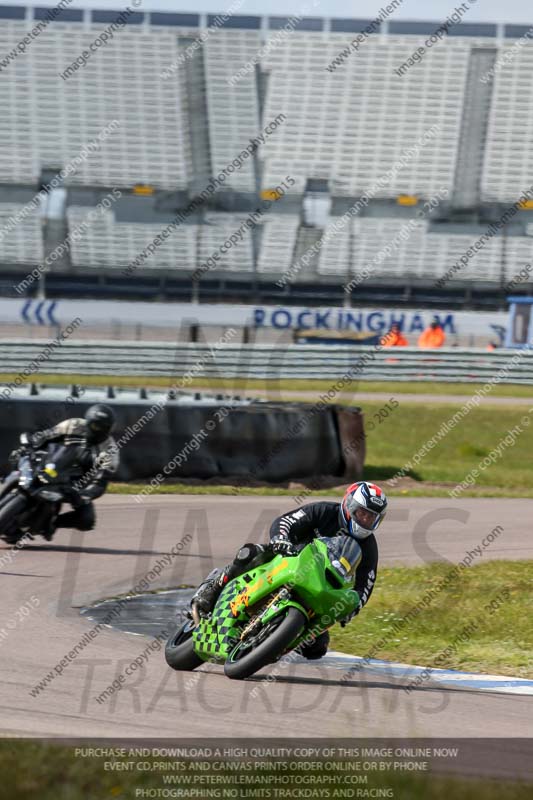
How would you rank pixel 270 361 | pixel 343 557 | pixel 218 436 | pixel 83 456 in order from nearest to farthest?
pixel 343 557 → pixel 83 456 → pixel 218 436 → pixel 270 361

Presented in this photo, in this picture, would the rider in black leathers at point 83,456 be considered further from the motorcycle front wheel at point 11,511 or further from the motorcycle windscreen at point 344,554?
the motorcycle windscreen at point 344,554

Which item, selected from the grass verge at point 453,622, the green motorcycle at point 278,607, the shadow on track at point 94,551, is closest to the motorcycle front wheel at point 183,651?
the green motorcycle at point 278,607

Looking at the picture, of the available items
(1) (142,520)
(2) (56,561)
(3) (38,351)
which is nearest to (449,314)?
(3) (38,351)

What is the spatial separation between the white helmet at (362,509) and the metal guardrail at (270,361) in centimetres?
1807

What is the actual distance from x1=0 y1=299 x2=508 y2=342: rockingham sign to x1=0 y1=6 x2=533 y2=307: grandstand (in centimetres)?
393

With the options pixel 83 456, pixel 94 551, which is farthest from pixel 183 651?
pixel 94 551

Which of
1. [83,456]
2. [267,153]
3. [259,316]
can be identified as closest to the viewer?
[83,456]

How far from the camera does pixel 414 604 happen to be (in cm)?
993

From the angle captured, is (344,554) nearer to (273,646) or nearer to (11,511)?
(273,646)

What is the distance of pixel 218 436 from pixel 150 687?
9818 mm

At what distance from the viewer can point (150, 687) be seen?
264 inches

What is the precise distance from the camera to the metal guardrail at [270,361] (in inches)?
1048

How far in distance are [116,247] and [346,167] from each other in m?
9.77

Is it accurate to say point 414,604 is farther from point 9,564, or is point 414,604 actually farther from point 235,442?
point 235,442
